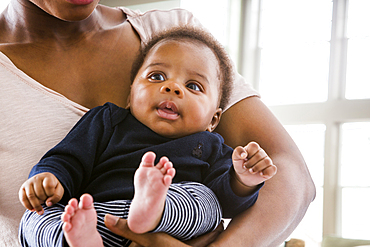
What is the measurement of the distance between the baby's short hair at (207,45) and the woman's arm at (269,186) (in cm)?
8

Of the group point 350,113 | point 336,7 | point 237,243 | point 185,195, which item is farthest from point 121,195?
point 336,7

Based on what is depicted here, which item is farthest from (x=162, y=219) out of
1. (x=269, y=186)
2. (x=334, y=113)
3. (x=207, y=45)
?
(x=334, y=113)

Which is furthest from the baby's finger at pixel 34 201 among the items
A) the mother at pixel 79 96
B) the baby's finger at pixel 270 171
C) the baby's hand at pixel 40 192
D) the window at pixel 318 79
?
the window at pixel 318 79

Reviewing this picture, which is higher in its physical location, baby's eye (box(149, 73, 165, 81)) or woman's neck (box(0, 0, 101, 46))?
woman's neck (box(0, 0, 101, 46))

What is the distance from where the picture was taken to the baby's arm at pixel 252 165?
0.63 metres

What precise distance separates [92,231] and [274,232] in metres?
0.45

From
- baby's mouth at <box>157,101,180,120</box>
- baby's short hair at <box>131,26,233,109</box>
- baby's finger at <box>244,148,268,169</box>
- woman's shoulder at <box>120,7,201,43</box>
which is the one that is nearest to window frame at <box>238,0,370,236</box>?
woman's shoulder at <box>120,7,201,43</box>

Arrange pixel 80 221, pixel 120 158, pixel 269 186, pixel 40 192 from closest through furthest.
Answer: pixel 80 221
pixel 40 192
pixel 120 158
pixel 269 186

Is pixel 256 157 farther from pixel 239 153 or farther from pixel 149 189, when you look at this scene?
pixel 149 189

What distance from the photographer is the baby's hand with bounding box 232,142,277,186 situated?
2.07 ft

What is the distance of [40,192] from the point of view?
0.62m

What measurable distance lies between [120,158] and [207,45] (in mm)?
356

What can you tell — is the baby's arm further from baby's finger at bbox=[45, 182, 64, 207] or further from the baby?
baby's finger at bbox=[45, 182, 64, 207]

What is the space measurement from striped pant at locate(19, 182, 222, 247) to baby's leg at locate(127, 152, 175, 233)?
38 mm
